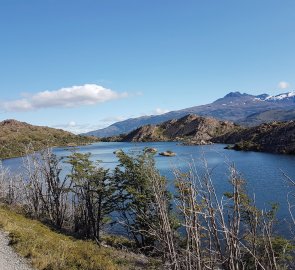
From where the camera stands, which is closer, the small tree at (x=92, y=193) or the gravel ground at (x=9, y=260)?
the gravel ground at (x=9, y=260)

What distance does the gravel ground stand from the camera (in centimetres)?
1862

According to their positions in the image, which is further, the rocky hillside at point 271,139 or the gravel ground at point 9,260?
the rocky hillside at point 271,139

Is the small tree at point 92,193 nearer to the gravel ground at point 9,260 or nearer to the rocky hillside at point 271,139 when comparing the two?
the gravel ground at point 9,260

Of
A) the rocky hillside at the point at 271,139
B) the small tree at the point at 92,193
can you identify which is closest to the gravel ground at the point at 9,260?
the small tree at the point at 92,193

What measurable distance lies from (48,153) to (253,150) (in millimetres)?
98540

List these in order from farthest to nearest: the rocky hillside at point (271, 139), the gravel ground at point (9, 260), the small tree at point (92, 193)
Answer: the rocky hillside at point (271, 139) < the small tree at point (92, 193) < the gravel ground at point (9, 260)

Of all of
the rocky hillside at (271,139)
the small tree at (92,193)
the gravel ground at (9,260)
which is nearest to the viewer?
the gravel ground at (9,260)

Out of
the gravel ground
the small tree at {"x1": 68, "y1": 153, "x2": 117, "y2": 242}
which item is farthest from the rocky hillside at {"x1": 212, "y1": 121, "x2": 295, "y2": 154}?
the gravel ground

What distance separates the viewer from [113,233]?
140ft

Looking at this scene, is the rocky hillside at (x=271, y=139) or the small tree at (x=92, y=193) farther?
the rocky hillside at (x=271, y=139)

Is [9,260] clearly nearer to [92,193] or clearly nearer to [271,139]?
[92,193]

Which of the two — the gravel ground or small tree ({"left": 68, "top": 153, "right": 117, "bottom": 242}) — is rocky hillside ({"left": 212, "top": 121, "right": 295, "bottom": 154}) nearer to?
small tree ({"left": 68, "top": 153, "right": 117, "bottom": 242})

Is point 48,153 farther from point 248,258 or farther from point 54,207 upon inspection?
point 248,258

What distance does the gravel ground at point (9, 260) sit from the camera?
61.1ft
